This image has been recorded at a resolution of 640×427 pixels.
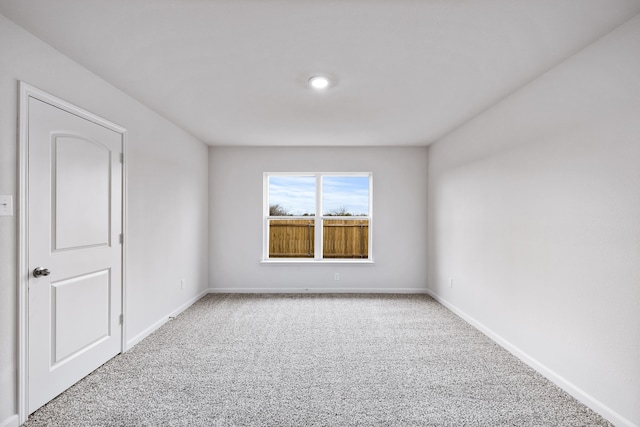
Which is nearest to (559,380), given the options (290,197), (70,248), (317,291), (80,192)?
(317,291)

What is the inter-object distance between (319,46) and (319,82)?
0.51 m

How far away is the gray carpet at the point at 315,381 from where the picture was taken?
6.43 feet

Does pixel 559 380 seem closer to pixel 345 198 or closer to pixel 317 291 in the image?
pixel 317 291

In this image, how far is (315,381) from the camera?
93.0 inches

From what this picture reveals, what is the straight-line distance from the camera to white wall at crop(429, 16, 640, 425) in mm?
1832

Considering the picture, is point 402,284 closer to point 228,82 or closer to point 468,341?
point 468,341

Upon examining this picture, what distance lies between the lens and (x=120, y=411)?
202 centimetres

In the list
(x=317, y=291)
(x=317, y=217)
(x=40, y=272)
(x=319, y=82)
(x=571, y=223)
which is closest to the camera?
(x=40, y=272)

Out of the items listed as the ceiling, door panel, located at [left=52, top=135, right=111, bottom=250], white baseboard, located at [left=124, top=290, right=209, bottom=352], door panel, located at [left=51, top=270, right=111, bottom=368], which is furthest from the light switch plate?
white baseboard, located at [left=124, top=290, right=209, bottom=352]

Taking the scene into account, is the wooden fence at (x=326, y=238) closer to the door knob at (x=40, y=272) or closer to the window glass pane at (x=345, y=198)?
the window glass pane at (x=345, y=198)

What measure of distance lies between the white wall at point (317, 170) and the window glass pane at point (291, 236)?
0.86 feet

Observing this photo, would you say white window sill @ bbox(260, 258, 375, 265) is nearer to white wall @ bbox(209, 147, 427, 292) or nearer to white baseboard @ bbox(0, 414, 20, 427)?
white wall @ bbox(209, 147, 427, 292)

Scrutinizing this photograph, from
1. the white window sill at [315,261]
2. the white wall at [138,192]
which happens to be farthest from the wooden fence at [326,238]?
the white wall at [138,192]

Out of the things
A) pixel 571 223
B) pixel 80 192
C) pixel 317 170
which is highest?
pixel 317 170
